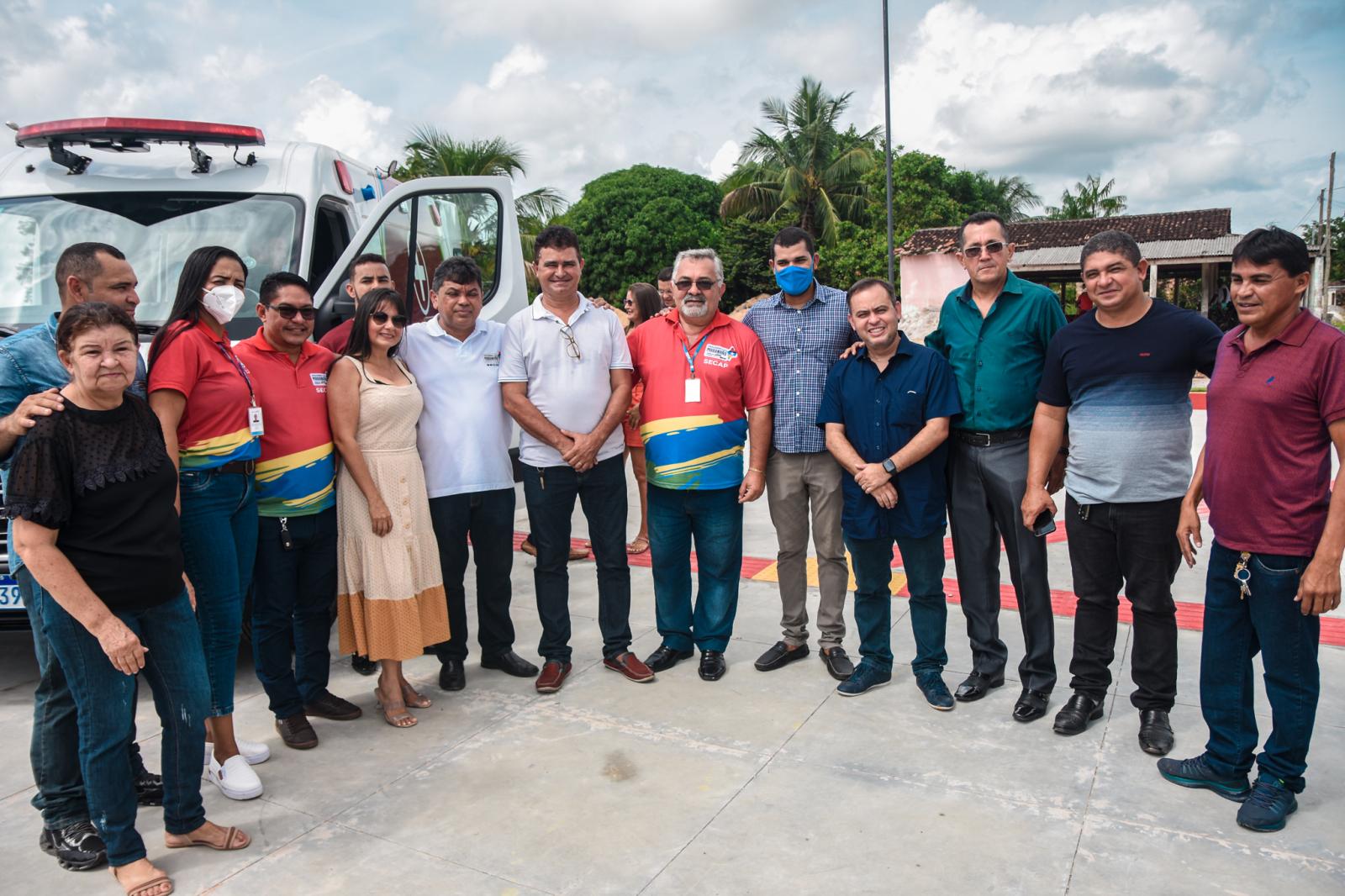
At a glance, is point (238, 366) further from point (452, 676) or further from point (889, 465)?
point (889, 465)

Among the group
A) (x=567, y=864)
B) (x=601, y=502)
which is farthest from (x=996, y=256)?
(x=567, y=864)

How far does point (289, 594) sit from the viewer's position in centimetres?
384

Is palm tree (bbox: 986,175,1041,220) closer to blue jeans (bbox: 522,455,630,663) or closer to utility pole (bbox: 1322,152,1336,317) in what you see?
utility pole (bbox: 1322,152,1336,317)

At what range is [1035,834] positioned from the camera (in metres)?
2.99

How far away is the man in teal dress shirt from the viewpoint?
388 cm

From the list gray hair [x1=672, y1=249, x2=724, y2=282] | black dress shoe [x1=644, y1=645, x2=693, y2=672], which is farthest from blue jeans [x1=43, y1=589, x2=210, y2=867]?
gray hair [x1=672, y1=249, x2=724, y2=282]

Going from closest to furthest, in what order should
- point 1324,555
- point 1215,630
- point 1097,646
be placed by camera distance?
point 1324,555, point 1215,630, point 1097,646

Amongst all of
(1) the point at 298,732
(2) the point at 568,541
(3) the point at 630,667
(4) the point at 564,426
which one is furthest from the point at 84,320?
(3) the point at 630,667

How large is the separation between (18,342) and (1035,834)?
3.64 m

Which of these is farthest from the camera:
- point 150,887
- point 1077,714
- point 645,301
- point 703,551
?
point 645,301

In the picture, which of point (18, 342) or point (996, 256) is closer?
point (18, 342)

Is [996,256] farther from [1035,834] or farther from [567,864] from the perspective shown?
[567,864]

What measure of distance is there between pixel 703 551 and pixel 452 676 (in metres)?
1.33

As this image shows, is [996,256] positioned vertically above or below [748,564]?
above
